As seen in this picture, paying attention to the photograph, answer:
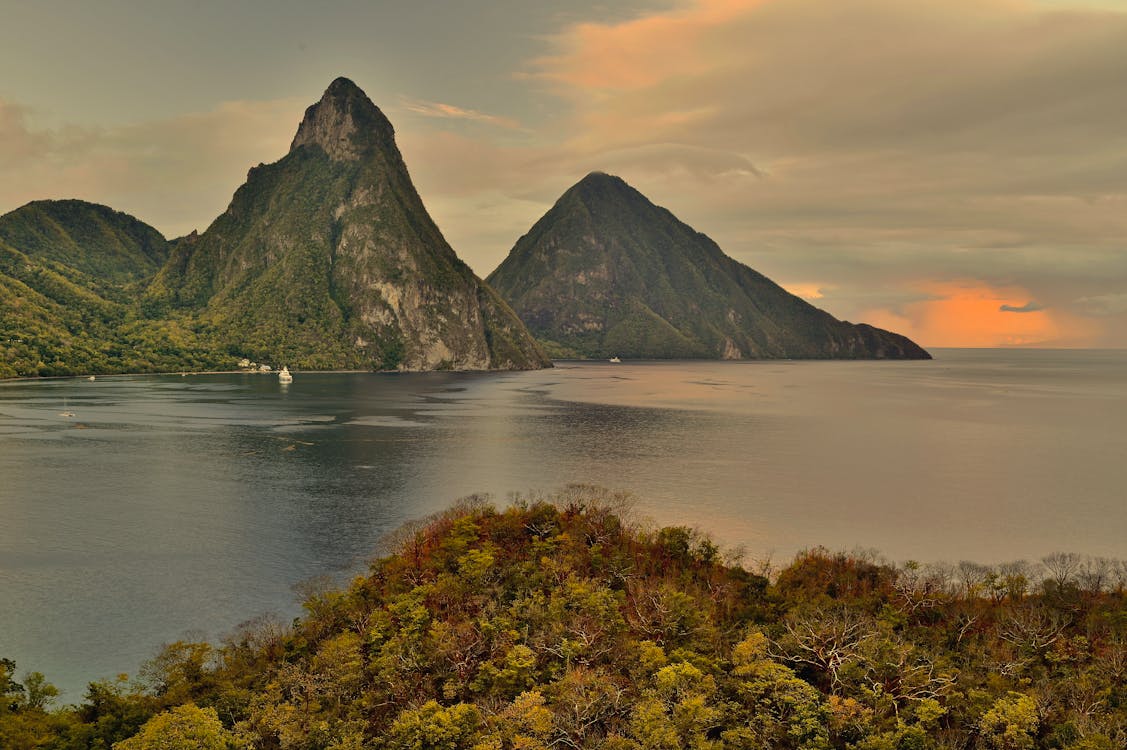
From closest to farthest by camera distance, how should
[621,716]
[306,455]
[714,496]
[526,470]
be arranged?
[621,716]
[714,496]
[526,470]
[306,455]

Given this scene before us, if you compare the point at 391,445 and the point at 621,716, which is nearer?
the point at 621,716

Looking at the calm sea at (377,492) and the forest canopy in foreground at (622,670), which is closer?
the forest canopy in foreground at (622,670)

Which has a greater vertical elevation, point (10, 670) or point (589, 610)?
point (589, 610)

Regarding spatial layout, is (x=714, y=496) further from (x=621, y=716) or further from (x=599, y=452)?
(x=621, y=716)

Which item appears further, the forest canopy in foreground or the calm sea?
Answer: the calm sea

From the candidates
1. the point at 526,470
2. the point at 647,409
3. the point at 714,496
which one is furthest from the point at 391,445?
the point at 647,409

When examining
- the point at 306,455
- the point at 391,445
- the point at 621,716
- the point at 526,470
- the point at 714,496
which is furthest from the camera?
the point at 391,445
